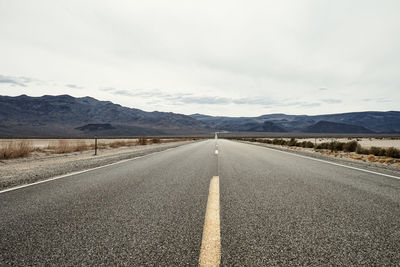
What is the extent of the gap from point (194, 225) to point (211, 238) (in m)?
0.39

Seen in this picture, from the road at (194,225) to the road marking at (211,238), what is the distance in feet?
0.10

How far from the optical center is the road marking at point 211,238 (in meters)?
1.84

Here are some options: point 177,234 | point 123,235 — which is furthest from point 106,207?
point 177,234

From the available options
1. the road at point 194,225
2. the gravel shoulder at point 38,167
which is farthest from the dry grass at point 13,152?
the road at point 194,225

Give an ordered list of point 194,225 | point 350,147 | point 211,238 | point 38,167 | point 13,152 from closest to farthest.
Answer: point 211,238, point 194,225, point 38,167, point 13,152, point 350,147

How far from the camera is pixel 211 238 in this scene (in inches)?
87.7

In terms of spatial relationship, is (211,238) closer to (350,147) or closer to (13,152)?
(13,152)

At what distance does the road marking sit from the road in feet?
0.10

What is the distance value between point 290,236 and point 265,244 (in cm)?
34

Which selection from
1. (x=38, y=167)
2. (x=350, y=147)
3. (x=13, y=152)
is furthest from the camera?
(x=350, y=147)

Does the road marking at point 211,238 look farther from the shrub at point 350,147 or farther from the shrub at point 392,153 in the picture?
the shrub at point 350,147

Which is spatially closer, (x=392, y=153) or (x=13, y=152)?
(x=13, y=152)


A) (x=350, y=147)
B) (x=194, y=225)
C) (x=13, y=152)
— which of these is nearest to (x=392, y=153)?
(x=350, y=147)

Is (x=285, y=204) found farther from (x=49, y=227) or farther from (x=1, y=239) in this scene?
(x=1, y=239)
